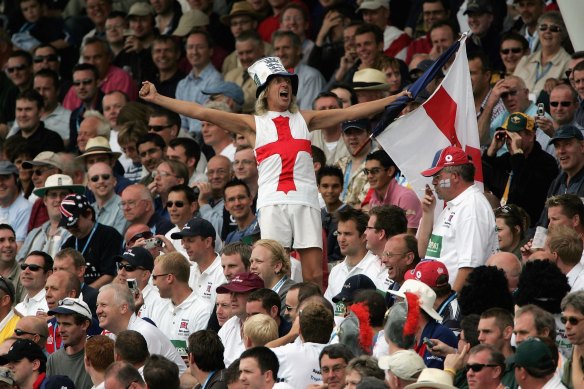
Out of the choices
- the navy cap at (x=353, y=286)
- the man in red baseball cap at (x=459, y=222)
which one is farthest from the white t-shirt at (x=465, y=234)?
the navy cap at (x=353, y=286)

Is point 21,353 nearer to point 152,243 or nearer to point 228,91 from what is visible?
point 152,243

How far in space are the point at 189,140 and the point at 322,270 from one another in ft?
12.7

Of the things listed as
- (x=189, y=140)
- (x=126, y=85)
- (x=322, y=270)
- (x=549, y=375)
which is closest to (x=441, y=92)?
(x=322, y=270)

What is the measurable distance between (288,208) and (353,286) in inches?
65.3

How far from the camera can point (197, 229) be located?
14.4m

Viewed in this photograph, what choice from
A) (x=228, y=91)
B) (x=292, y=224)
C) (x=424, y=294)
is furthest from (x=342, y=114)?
(x=228, y=91)

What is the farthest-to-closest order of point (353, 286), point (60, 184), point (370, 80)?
point (60, 184) < point (370, 80) < point (353, 286)

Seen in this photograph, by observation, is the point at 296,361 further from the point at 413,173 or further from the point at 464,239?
the point at 413,173

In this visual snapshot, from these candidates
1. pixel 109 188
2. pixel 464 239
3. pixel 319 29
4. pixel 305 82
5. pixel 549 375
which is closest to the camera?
pixel 549 375

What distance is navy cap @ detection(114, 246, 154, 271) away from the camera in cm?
1448

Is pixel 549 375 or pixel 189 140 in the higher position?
pixel 549 375

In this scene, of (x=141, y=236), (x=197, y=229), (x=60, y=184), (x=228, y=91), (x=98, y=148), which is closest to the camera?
(x=197, y=229)

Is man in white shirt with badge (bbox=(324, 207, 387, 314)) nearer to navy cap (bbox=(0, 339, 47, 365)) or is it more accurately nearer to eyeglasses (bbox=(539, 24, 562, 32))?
→ navy cap (bbox=(0, 339, 47, 365))

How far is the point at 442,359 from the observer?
1052 centimetres
